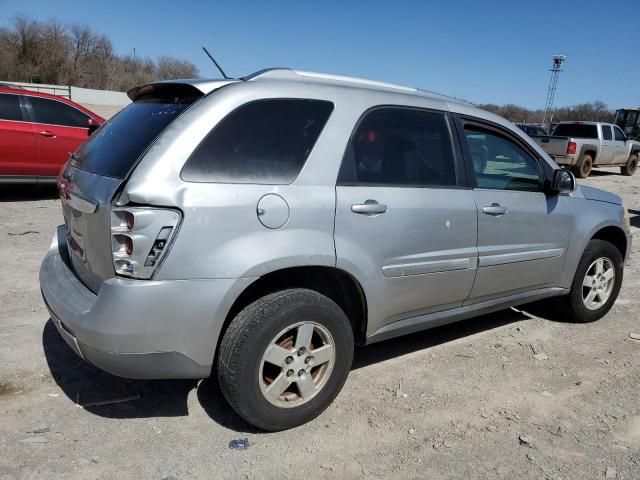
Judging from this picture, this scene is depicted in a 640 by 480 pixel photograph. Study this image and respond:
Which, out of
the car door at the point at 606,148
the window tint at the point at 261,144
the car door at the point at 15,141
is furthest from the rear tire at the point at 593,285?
the car door at the point at 606,148

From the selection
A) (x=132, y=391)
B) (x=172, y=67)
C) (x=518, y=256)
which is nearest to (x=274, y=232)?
(x=132, y=391)

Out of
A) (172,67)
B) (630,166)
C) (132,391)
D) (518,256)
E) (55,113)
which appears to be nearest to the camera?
(132,391)

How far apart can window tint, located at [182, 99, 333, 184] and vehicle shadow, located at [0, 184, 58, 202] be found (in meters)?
7.74

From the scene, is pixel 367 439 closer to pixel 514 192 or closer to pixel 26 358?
pixel 514 192

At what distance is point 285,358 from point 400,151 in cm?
141

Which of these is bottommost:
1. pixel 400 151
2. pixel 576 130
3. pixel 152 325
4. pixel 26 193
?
pixel 26 193

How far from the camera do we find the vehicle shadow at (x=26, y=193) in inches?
359

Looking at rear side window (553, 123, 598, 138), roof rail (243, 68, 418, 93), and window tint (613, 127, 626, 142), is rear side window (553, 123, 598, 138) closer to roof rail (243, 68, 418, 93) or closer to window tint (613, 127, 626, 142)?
window tint (613, 127, 626, 142)

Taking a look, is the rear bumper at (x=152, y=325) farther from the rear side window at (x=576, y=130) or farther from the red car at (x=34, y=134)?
the rear side window at (x=576, y=130)

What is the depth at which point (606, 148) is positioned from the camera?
1803 cm

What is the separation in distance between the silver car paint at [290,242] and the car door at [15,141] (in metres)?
5.99

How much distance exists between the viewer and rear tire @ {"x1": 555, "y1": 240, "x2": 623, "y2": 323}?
443cm

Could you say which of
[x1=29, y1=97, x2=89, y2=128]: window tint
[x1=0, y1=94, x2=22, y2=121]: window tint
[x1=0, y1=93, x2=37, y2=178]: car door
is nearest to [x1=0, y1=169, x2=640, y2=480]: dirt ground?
[x1=0, y1=93, x2=37, y2=178]: car door

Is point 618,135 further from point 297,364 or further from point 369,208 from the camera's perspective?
point 297,364
